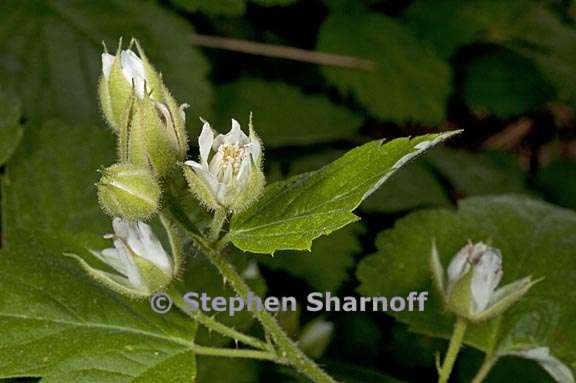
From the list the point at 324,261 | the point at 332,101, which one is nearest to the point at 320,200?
the point at 324,261

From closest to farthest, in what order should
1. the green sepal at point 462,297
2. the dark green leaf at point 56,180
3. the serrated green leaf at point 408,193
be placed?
the green sepal at point 462,297 < the dark green leaf at point 56,180 < the serrated green leaf at point 408,193

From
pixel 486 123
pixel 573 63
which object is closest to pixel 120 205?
pixel 573 63

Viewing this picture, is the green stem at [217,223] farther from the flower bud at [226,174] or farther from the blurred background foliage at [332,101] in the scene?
the blurred background foliage at [332,101]

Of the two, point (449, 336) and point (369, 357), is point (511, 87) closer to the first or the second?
point (369, 357)

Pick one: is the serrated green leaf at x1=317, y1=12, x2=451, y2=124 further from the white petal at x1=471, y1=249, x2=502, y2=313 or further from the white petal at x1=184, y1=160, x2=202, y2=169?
the white petal at x1=184, y1=160, x2=202, y2=169

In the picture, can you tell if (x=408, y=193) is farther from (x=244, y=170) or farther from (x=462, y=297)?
(x=244, y=170)

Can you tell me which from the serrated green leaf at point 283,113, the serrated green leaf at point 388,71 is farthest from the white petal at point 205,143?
the serrated green leaf at point 388,71
